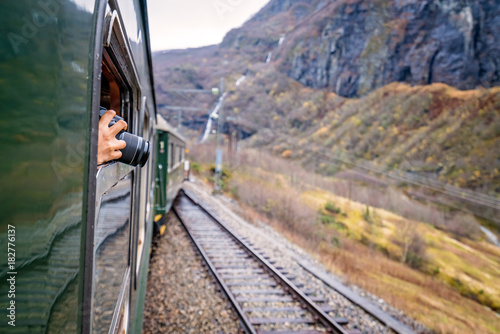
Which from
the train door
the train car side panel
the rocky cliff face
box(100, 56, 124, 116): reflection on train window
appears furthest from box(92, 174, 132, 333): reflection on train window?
the rocky cliff face

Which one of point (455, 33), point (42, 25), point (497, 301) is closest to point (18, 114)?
point (42, 25)

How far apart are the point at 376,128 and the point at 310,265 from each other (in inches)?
1305

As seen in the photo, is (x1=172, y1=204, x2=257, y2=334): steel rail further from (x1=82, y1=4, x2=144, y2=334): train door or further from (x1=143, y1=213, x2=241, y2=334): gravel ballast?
(x1=82, y1=4, x2=144, y2=334): train door

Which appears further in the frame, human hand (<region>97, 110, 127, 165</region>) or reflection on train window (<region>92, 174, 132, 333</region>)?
reflection on train window (<region>92, 174, 132, 333</region>)

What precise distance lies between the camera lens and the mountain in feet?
56.2

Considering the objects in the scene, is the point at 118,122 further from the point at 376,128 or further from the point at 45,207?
the point at 376,128

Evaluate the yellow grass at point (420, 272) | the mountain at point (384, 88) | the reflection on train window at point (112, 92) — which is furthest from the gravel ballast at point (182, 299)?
the mountain at point (384, 88)

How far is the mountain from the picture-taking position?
2991 cm

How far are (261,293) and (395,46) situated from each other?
166 feet

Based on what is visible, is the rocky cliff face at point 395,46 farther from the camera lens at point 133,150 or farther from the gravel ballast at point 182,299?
the camera lens at point 133,150

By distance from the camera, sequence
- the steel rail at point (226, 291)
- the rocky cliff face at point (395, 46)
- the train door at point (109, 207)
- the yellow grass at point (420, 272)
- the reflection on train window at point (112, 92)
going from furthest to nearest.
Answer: the rocky cliff face at point (395, 46) < the yellow grass at point (420, 272) < the steel rail at point (226, 291) < the reflection on train window at point (112, 92) < the train door at point (109, 207)

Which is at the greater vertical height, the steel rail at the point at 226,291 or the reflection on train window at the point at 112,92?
the reflection on train window at the point at 112,92

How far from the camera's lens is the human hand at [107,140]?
0.97 m

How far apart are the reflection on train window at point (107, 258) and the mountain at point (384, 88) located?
54.9 ft
